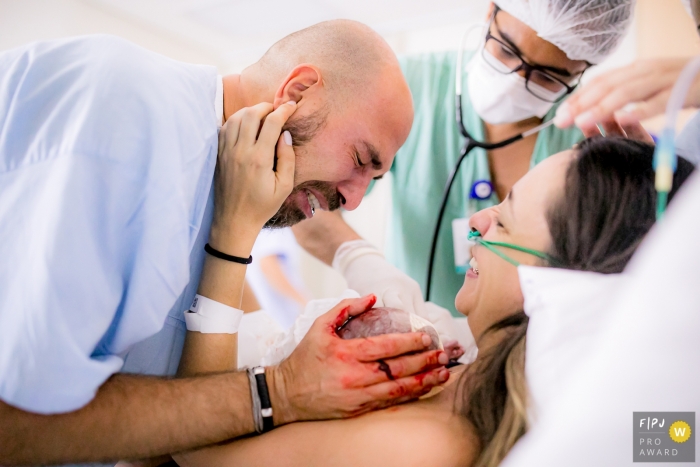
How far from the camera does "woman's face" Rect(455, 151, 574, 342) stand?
1.03m

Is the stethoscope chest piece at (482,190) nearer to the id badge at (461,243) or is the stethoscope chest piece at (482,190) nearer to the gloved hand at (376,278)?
the id badge at (461,243)

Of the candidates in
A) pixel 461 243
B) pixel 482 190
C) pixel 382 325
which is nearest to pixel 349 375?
pixel 382 325

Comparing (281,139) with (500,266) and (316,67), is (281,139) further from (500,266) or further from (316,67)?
(500,266)

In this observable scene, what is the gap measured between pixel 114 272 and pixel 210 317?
0.27 metres

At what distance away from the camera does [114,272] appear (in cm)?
86

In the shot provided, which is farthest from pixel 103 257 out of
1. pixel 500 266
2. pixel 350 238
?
pixel 350 238

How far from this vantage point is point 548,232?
3.28 ft

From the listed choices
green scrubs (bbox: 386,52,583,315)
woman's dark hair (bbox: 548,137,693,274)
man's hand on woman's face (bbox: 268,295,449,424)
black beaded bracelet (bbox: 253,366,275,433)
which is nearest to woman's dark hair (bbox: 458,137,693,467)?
woman's dark hair (bbox: 548,137,693,274)

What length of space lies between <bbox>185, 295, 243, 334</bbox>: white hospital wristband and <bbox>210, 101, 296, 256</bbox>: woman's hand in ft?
0.40

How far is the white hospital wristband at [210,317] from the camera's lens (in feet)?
3.53

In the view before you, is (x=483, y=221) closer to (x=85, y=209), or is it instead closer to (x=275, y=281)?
(x=85, y=209)

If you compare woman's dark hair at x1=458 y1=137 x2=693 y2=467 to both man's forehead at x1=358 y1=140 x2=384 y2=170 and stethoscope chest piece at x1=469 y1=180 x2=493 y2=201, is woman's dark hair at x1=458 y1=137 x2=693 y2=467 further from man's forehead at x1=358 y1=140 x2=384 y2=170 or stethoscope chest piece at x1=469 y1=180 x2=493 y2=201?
stethoscope chest piece at x1=469 y1=180 x2=493 y2=201

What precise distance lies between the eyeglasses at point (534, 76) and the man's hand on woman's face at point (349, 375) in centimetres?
91

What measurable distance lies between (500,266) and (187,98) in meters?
0.78
